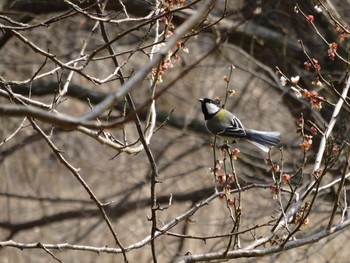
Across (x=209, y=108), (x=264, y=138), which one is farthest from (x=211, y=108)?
(x=264, y=138)

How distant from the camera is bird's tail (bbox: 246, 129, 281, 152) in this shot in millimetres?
4145

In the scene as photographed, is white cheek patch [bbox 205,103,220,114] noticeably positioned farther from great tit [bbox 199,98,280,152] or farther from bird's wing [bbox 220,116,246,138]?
bird's wing [bbox 220,116,246,138]

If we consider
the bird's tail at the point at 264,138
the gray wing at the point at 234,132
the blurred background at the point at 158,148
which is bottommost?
the bird's tail at the point at 264,138

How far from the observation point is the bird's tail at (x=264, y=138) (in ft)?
13.6

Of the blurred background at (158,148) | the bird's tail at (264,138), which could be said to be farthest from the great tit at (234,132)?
the blurred background at (158,148)

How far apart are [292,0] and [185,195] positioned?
272 centimetres

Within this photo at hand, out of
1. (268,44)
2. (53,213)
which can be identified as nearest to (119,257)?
(53,213)

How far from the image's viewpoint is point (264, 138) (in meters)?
4.22

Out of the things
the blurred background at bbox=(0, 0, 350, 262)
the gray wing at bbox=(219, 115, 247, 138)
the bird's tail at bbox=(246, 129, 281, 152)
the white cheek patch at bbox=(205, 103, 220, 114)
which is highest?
the blurred background at bbox=(0, 0, 350, 262)

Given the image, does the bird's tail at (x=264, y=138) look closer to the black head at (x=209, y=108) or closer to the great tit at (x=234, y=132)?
the great tit at (x=234, y=132)

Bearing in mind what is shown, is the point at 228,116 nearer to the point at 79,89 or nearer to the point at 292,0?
the point at 292,0

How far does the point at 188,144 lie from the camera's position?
9.33m

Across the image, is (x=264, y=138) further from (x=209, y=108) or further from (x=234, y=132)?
(x=209, y=108)

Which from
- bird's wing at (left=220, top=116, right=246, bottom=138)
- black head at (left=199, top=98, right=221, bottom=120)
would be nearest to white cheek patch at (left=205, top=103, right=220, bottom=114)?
black head at (left=199, top=98, right=221, bottom=120)
